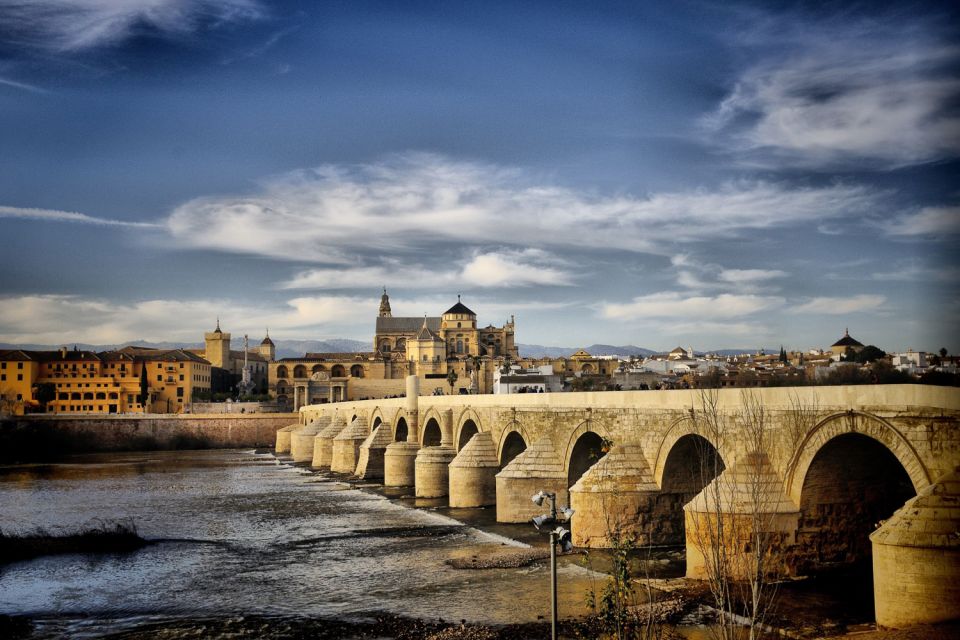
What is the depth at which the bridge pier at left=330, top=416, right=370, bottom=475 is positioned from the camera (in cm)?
4497

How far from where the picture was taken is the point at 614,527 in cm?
1866

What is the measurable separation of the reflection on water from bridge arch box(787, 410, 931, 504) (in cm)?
420

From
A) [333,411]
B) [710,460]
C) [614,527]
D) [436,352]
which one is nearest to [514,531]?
[614,527]

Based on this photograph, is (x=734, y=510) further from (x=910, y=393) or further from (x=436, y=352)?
(x=436, y=352)

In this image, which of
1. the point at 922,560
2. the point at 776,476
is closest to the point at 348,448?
the point at 776,476

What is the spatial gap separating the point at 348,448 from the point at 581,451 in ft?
80.8

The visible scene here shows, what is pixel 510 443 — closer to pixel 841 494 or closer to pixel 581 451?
pixel 581 451

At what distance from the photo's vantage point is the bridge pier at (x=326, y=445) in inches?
1983

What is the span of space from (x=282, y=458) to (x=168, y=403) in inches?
1373

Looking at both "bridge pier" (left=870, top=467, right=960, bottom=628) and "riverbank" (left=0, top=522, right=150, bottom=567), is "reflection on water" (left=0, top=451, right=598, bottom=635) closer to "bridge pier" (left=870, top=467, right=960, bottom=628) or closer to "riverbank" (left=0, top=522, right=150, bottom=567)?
"riverbank" (left=0, top=522, right=150, bottom=567)

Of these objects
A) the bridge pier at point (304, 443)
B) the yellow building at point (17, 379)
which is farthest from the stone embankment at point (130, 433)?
the yellow building at point (17, 379)

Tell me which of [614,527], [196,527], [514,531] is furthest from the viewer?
[196,527]

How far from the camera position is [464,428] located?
32188mm

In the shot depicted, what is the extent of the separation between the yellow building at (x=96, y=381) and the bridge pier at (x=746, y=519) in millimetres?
81967
